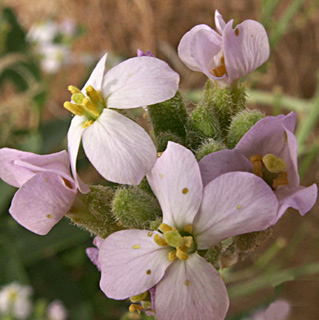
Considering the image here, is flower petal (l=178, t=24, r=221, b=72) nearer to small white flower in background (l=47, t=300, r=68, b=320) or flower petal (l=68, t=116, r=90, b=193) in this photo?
flower petal (l=68, t=116, r=90, b=193)

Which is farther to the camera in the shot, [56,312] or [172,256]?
[56,312]

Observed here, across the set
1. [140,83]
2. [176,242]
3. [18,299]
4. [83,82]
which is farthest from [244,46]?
[83,82]

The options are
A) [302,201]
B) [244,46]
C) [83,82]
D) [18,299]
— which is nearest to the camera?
[302,201]

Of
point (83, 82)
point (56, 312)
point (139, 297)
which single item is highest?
point (139, 297)

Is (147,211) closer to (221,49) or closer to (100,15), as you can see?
(221,49)

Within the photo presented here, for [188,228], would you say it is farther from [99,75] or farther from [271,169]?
[99,75]

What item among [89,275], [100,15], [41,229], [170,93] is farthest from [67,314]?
[100,15]

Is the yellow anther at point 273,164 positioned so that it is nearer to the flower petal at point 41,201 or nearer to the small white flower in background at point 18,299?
the flower petal at point 41,201

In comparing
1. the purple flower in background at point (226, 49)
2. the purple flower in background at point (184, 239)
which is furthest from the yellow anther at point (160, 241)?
the purple flower in background at point (226, 49)
